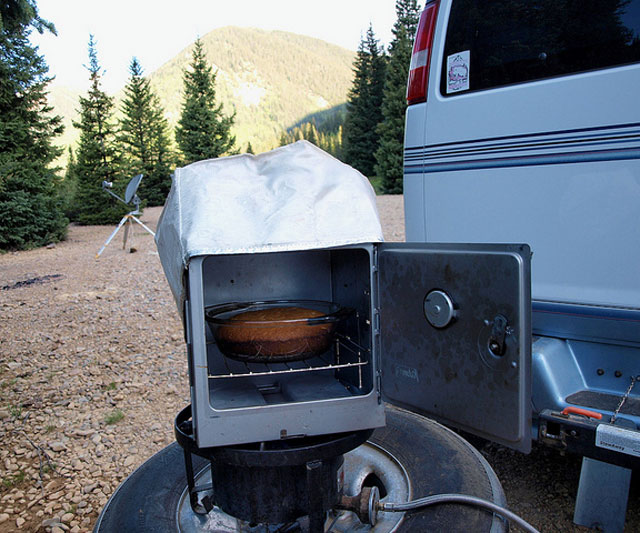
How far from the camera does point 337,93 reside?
550 ft

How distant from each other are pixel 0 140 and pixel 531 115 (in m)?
12.9

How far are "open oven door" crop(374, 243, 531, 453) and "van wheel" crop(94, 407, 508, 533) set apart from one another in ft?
1.17

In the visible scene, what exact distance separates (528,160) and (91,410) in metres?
3.10

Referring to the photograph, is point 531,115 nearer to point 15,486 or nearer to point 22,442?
point 15,486

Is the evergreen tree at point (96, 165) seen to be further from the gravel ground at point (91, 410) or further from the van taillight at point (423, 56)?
the van taillight at point (423, 56)

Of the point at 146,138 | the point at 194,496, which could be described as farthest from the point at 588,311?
the point at 146,138

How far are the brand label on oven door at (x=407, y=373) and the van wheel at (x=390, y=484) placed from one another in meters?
0.45

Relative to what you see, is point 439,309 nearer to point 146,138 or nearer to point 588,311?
point 588,311

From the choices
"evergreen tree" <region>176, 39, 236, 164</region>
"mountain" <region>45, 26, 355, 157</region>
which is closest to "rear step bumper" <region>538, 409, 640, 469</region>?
"evergreen tree" <region>176, 39, 236, 164</region>

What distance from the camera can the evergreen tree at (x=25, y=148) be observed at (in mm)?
11773

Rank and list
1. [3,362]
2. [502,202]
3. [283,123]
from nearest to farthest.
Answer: [502,202]
[3,362]
[283,123]

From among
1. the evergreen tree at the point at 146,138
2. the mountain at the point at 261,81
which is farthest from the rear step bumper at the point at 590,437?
the mountain at the point at 261,81

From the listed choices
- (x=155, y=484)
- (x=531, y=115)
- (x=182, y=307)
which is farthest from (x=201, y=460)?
(x=531, y=115)

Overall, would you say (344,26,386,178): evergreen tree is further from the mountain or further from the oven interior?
the mountain
